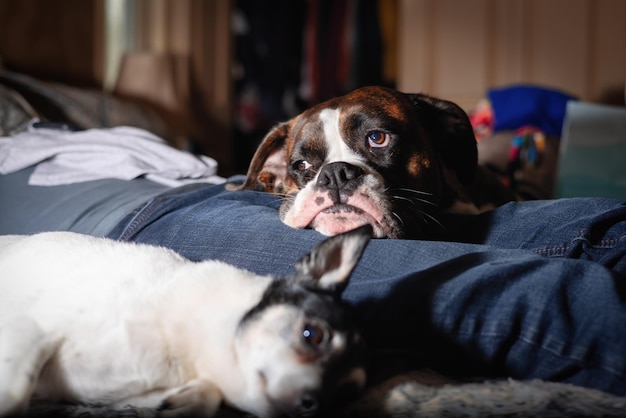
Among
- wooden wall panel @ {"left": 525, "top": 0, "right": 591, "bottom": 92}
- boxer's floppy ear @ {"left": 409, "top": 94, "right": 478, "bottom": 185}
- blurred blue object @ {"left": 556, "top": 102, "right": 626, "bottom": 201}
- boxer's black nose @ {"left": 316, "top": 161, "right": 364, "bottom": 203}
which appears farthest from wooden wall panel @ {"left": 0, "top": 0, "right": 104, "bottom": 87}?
wooden wall panel @ {"left": 525, "top": 0, "right": 591, "bottom": 92}

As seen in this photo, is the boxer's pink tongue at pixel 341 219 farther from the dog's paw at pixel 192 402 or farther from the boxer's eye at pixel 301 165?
the dog's paw at pixel 192 402

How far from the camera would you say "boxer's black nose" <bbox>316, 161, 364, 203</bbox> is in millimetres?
1713

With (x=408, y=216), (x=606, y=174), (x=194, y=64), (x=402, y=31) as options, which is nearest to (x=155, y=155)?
(x=408, y=216)

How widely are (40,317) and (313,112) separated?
47.2 inches

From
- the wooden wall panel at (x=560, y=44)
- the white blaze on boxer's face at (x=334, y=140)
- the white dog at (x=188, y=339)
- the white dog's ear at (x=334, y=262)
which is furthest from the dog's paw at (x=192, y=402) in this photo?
the wooden wall panel at (x=560, y=44)

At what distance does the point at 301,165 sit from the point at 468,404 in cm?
117

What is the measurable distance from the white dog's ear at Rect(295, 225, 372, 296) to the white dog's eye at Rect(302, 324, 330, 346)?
0.41 feet

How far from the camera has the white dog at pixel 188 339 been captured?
1003 millimetres

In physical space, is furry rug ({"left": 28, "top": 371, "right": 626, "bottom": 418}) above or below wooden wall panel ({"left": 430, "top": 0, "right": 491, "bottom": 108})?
below

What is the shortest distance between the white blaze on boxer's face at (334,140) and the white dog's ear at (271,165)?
264 mm

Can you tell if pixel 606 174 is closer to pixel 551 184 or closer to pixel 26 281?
pixel 551 184

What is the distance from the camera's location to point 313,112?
6.86ft

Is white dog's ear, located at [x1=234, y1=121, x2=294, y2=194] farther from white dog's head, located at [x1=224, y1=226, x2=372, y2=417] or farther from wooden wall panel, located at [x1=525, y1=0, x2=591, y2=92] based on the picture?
wooden wall panel, located at [x1=525, y1=0, x2=591, y2=92]

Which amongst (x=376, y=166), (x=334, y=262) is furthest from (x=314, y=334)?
(x=376, y=166)
